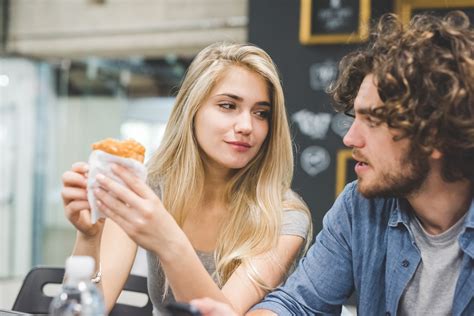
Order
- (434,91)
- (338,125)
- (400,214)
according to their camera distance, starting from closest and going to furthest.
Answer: (434,91) < (400,214) < (338,125)

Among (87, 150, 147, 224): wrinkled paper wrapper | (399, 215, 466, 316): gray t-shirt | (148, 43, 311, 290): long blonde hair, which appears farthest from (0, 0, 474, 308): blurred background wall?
(87, 150, 147, 224): wrinkled paper wrapper

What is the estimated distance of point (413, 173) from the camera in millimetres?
1601

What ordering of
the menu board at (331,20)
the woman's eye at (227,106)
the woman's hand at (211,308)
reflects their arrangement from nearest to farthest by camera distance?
the woman's hand at (211,308) → the woman's eye at (227,106) → the menu board at (331,20)

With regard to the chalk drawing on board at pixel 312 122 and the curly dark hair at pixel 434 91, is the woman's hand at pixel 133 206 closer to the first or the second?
the curly dark hair at pixel 434 91

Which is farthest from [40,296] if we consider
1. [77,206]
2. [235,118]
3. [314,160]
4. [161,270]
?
[314,160]

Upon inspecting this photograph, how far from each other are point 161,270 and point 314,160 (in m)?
2.49

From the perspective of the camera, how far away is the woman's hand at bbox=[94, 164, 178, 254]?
141cm

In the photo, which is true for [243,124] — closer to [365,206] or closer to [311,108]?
[365,206]

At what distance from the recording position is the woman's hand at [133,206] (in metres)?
1.41

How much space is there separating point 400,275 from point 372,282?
12 cm

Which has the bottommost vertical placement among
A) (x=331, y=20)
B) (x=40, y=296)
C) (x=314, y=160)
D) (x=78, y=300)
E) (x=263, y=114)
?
(x=40, y=296)


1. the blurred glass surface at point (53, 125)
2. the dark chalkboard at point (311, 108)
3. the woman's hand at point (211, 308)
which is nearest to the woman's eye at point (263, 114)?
the woman's hand at point (211, 308)

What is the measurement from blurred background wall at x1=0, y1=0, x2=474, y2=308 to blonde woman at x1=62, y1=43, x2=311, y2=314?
2.26 metres

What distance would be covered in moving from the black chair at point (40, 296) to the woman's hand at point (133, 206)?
0.77 metres
